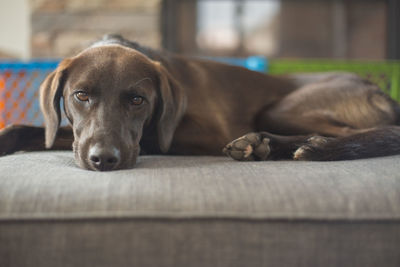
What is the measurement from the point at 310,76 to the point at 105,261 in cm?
165

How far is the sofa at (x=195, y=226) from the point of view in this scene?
86 centimetres

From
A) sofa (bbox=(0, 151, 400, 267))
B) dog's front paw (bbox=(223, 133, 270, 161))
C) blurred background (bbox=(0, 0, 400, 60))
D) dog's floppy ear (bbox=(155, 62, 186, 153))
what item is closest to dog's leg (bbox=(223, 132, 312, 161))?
dog's front paw (bbox=(223, 133, 270, 161))

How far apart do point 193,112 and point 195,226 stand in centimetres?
93

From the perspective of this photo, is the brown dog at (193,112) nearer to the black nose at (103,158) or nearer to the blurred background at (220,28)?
the black nose at (103,158)

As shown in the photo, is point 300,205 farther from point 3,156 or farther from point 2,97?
point 2,97

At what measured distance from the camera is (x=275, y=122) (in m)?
1.80

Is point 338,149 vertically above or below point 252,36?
below

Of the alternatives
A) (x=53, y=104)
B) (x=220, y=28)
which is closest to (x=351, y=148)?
(x=53, y=104)

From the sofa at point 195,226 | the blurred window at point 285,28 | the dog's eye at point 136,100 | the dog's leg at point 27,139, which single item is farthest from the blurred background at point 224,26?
the sofa at point 195,226

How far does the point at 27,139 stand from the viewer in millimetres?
1551

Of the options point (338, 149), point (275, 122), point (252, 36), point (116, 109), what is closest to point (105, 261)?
point (116, 109)

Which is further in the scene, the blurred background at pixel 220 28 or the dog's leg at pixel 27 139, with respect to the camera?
the blurred background at pixel 220 28

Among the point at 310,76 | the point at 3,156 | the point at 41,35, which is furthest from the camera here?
the point at 41,35

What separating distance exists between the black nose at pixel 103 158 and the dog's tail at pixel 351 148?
0.62 meters
